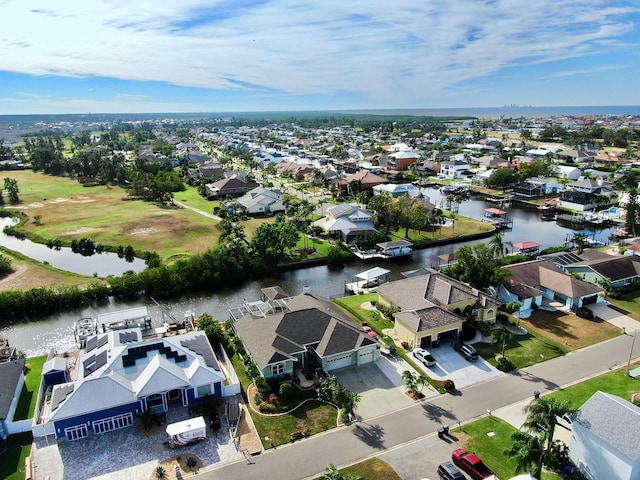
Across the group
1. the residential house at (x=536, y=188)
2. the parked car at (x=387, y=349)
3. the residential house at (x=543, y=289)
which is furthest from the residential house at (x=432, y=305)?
the residential house at (x=536, y=188)

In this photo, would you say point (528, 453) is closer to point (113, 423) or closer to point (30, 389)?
point (113, 423)

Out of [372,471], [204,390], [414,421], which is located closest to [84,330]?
[204,390]

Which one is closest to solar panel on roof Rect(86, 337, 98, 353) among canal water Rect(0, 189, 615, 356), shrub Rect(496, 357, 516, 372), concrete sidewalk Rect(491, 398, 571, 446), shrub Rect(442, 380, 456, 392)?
canal water Rect(0, 189, 615, 356)

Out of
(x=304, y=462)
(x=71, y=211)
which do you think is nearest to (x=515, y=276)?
(x=304, y=462)

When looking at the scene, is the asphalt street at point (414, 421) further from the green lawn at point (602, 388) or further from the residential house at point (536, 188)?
the residential house at point (536, 188)

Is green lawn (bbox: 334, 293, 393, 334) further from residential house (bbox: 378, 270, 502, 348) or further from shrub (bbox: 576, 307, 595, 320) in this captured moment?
shrub (bbox: 576, 307, 595, 320)

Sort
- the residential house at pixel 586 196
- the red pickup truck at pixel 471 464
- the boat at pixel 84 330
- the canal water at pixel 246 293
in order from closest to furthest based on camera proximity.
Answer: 1. the red pickup truck at pixel 471 464
2. the boat at pixel 84 330
3. the canal water at pixel 246 293
4. the residential house at pixel 586 196

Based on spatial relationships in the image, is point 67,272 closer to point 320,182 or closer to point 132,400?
point 132,400
